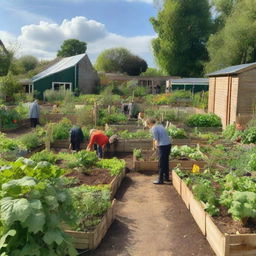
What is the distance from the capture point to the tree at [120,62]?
204 feet

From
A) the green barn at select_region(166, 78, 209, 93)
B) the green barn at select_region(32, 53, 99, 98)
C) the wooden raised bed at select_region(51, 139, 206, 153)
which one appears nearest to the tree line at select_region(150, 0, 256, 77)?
the green barn at select_region(166, 78, 209, 93)

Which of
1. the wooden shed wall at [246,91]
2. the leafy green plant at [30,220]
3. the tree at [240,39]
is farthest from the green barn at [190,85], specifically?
the leafy green plant at [30,220]

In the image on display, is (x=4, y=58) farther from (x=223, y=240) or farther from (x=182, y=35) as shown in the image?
(x=223, y=240)

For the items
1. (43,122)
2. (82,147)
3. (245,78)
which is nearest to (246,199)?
(82,147)

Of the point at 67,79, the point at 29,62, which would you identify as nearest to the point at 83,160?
the point at 67,79

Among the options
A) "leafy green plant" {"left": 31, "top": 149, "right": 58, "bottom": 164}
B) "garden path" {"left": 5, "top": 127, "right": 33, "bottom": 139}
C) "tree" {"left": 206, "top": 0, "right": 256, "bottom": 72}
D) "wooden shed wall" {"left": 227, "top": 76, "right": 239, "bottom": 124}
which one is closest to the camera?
"leafy green plant" {"left": 31, "top": 149, "right": 58, "bottom": 164}

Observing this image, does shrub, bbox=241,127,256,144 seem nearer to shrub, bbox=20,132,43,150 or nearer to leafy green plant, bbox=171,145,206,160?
leafy green plant, bbox=171,145,206,160

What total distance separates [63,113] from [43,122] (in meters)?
1.50

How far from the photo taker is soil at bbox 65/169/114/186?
276 inches

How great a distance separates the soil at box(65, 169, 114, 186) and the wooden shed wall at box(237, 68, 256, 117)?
8.13 meters

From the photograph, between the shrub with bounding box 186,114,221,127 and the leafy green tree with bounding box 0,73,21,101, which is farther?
the leafy green tree with bounding box 0,73,21,101

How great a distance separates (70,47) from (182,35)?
41.2 metres

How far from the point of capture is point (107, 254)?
4.65m

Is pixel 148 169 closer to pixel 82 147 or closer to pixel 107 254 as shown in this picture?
pixel 82 147
